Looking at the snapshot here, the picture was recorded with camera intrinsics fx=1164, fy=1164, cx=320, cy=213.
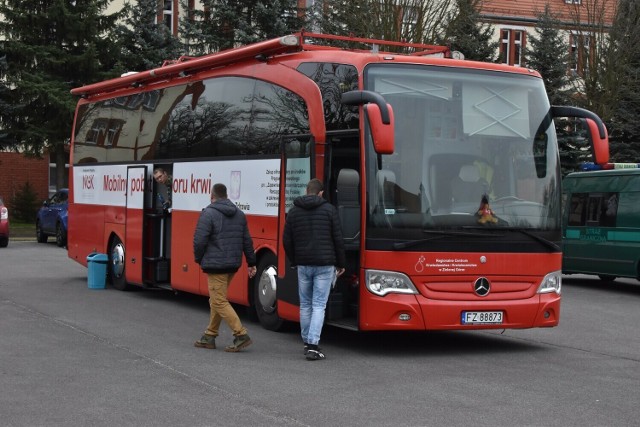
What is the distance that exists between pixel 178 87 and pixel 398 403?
8886mm

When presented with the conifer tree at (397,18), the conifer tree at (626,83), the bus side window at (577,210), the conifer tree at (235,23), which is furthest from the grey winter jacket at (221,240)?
the conifer tree at (626,83)

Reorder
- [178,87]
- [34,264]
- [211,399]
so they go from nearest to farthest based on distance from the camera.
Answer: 1. [211,399]
2. [178,87]
3. [34,264]

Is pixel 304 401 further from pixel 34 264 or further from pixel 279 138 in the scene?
pixel 34 264

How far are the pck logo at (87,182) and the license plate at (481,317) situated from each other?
1015cm

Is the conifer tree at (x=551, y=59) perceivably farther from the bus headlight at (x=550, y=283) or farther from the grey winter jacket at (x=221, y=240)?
the grey winter jacket at (x=221, y=240)

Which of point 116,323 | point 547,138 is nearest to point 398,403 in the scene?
point 547,138

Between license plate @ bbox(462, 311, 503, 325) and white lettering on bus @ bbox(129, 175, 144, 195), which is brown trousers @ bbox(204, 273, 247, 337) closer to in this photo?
license plate @ bbox(462, 311, 503, 325)

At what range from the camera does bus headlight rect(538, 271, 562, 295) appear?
12.4 meters

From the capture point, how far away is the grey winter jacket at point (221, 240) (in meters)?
11.8

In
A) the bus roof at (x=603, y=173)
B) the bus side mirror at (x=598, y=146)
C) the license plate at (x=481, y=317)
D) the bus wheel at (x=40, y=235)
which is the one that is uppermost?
the bus side mirror at (x=598, y=146)

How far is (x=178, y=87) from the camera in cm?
1688

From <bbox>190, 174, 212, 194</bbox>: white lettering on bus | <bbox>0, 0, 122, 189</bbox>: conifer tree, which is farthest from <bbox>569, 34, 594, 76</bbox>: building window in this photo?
<bbox>190, 174, 212, 194</bbox>: white lettering on bus

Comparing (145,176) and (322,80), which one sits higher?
(322,80)

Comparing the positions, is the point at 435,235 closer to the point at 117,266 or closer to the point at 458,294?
the point at 458,294
